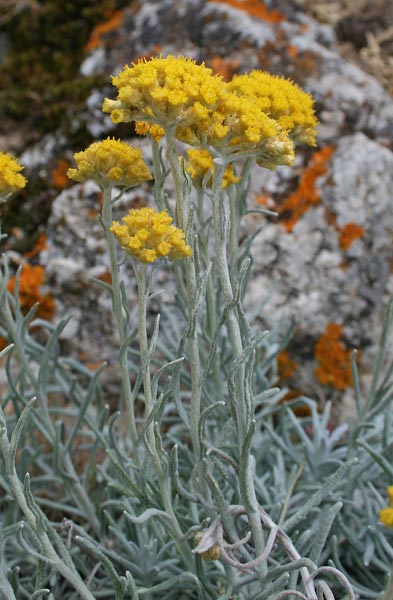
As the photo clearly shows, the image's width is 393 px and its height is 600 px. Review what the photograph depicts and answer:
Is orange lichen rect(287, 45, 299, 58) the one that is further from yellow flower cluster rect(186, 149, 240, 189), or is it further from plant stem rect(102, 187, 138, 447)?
plant stem rect(102, 187, 138, 447)

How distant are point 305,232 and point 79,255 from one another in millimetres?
915

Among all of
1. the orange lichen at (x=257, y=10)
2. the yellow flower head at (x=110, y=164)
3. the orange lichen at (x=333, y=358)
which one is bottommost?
the orange lichen at (x=333, y=358)

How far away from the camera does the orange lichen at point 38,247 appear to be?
2961 millimetres

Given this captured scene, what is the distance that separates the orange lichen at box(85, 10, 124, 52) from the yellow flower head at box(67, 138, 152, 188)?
81.6 inches

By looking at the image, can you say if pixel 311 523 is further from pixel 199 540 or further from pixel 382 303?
pixel 382 303

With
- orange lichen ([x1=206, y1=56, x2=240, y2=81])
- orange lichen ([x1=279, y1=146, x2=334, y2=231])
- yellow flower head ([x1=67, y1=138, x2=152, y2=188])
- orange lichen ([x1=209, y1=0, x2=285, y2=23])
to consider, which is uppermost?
yellow flower head ([x1=67, y1=138, x2=152, y2=188])

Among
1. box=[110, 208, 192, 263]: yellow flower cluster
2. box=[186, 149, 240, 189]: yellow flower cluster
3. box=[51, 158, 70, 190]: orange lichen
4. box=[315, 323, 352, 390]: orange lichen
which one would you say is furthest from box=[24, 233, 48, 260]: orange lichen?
box=[110, 208, 192, 263]: yellow flower cluster

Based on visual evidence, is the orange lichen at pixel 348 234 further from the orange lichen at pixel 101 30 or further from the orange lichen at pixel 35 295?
the orange lichen at pixel 101 30

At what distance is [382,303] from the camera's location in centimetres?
288

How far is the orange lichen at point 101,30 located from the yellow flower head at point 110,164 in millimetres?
A: 2073

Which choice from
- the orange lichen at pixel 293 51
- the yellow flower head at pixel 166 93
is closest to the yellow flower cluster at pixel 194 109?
the yellow flower head at pixel 166 93

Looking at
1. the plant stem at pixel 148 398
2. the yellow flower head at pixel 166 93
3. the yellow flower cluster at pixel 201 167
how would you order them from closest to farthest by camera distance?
the yellow flower head at pixel 166 93
the plant stem at pixel 148 398
the yellow flower cluster at pixel 201 167

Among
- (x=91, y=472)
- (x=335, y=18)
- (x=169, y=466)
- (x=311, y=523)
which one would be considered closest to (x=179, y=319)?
(x=91, y=472)

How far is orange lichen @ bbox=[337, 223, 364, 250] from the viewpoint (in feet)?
9.09
